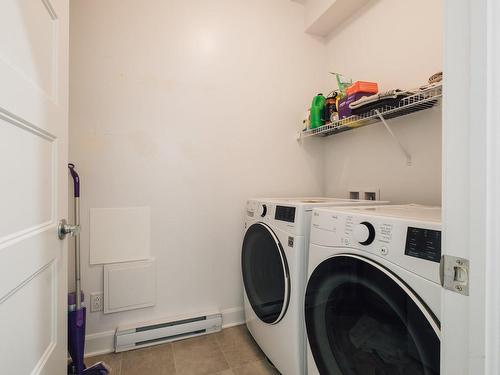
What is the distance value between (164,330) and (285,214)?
43.7 inches

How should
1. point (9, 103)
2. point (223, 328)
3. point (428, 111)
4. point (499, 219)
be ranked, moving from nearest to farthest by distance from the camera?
1. point (499, 219)
2. point (9, 103)
3. point (428, 111)
4. point (223, 328)

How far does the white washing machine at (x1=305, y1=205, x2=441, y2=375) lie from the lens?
611 mm

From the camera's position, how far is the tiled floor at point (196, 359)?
4.37 feet

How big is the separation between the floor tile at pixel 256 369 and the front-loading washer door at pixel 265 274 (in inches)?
10.2

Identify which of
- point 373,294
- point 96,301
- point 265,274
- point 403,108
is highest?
point 403,108

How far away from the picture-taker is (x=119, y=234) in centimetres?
154

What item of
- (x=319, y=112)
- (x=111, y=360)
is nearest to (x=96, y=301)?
(x=111, y=360)

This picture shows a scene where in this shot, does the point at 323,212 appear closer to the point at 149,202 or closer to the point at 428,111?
the point at 428,111

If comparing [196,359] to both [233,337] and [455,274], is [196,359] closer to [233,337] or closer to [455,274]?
[233,337]

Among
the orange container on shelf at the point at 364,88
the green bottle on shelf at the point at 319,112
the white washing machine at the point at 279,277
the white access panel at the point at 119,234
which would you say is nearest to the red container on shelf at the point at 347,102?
the orange container on shelf at the point at 364,88

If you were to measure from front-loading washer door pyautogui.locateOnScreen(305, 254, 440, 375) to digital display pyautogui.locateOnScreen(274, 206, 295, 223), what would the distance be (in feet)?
0.92

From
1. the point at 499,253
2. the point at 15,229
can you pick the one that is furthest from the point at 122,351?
the point at 499,253

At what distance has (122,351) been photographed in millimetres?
1484

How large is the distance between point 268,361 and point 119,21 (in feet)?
7.38
